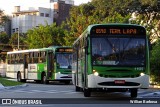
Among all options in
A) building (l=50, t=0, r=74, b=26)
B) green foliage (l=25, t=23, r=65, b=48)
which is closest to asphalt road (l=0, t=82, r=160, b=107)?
green foliage (l=25, t=23, r=65, b=48)

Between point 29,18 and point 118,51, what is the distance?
344 ft

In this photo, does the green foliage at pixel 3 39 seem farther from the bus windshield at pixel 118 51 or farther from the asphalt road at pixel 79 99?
the bus windshield at pixel 118 51

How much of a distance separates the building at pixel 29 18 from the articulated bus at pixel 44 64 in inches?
2977

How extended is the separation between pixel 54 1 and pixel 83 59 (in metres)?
115

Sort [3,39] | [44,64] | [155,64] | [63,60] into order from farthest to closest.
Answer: [3,39]
[44,64]
[63,60]
[155,64]

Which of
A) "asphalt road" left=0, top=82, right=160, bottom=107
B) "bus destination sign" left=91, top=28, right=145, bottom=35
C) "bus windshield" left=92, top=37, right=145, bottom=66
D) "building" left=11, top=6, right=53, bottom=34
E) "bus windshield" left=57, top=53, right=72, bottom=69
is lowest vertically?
"asphalt road" left=0, top=82, right=160, bottom=107

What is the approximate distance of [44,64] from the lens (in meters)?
41.1

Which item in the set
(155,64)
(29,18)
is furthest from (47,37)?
(29,18)

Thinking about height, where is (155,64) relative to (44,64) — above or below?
above

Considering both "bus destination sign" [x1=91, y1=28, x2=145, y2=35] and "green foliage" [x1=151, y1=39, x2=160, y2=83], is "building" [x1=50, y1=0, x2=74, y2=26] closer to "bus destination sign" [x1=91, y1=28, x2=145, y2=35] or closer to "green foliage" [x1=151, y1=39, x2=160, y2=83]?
"green foliage" [x1=151, y1=39, x2=160, y2=83]

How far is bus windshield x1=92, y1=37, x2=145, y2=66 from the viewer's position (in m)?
20.5

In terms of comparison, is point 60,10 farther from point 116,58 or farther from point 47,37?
point 116,58

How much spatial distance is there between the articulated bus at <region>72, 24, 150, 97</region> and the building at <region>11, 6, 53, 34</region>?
333ft

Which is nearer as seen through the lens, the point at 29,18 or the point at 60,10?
the point at 29,18
